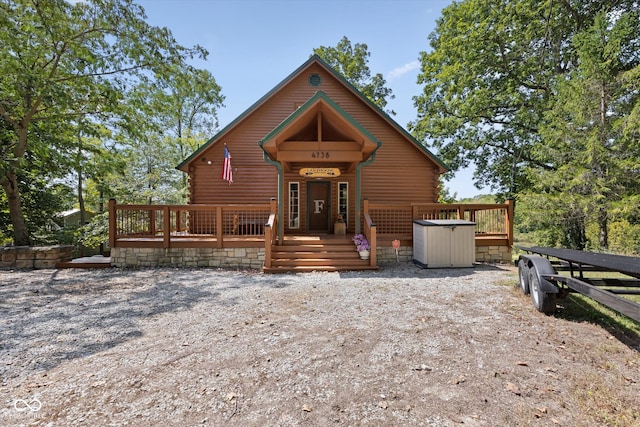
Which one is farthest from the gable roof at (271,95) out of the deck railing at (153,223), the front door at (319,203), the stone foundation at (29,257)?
the stone foundation at (29,257)

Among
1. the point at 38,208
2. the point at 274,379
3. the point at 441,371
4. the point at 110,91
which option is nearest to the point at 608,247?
the point at 441,371

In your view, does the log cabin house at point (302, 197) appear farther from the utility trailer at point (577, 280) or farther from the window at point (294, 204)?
the utility trailer at point (577, 280)

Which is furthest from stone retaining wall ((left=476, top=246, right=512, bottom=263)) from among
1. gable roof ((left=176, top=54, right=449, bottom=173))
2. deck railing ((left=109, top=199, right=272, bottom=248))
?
deck railing ((left=109, top=199, right=272, bottom=248))

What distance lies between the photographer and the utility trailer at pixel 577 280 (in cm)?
328

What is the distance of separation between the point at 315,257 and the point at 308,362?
5.12 meters

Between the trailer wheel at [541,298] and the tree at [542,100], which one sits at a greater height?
the tree at [542,100]

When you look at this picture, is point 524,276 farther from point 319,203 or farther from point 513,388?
point 319,203

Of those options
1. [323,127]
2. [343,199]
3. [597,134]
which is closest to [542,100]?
[597,134]

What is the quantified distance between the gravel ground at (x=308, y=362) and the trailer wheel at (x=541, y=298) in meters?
0.14

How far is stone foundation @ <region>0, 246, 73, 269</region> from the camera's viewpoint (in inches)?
323

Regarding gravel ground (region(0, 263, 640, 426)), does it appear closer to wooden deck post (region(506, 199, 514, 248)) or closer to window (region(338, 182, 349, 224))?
wooden deck post (region(506, 199, 514, 248))

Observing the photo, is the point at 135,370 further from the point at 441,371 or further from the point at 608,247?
the point at 608,247

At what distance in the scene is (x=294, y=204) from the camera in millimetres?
11844

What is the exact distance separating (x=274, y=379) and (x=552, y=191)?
14179 mm
